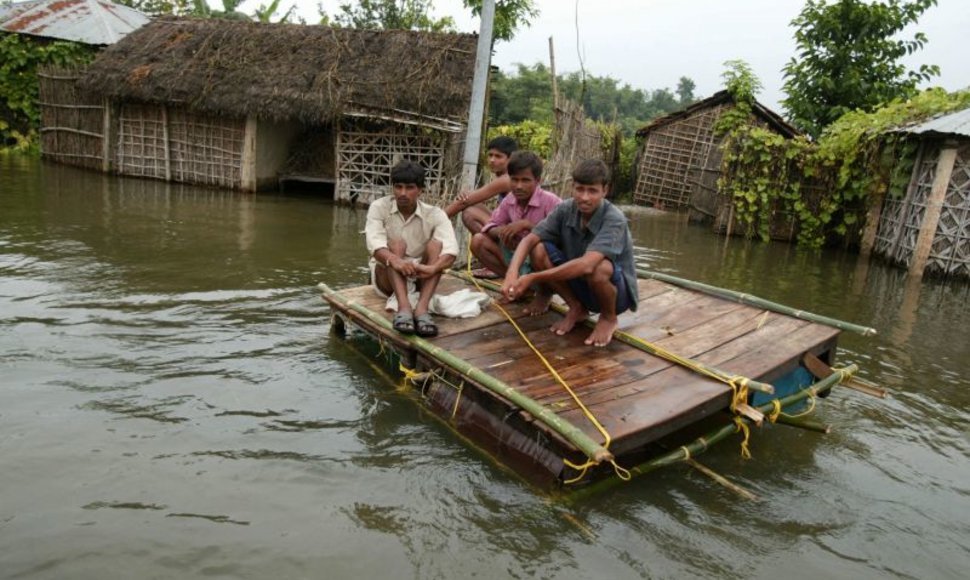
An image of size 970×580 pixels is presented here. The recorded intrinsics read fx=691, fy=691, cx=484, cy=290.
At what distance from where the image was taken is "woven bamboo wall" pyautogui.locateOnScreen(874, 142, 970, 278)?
9102 mm

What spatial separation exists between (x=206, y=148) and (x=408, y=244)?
10.5 m

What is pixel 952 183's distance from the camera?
920 cm

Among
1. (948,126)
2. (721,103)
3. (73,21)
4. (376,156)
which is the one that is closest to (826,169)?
(948,126)

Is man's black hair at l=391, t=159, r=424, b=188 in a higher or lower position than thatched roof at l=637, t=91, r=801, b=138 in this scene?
lower

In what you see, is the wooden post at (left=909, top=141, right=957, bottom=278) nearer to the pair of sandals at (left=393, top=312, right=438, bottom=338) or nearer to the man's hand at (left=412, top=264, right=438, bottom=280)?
the man's hand at (left=412, top=264, right=438, bottom=280)

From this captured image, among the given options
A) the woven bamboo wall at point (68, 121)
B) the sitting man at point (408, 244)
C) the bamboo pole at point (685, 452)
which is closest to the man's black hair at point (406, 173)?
the sitting man at point (408, 244)

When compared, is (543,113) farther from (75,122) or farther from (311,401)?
(311,401)

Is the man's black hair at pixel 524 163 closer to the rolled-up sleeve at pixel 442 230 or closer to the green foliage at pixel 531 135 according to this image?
the rolled-up sleeve at pixel 442 230

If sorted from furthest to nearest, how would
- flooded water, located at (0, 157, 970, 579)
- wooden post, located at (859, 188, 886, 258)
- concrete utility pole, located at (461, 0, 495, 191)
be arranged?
wooden post, located at (859, 188, 886, 258) < concrete utility pole, located at (461, 0, 495, 191) < flooded water, located at (0, 157, 970, 579)

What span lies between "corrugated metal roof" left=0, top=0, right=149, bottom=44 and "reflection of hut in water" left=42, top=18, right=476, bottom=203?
2.83 metres

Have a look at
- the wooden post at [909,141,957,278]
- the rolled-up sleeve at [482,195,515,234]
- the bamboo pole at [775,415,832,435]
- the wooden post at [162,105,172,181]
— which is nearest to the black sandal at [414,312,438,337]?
the rolled-up sleeve at [482,195,515,234]

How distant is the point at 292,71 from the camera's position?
42.4ft

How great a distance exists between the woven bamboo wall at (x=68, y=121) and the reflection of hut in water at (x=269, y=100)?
8 centimetres

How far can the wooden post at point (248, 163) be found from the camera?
13.4 m
